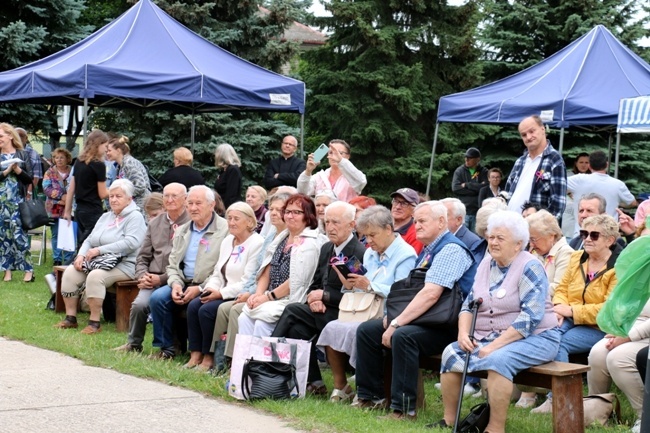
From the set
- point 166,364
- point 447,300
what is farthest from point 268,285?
point 447,300

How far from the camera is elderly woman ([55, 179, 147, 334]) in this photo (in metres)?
9.40

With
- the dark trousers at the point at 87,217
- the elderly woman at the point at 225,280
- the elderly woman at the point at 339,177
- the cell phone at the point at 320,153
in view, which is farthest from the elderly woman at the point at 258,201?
the dark trousers at the point at 87,217

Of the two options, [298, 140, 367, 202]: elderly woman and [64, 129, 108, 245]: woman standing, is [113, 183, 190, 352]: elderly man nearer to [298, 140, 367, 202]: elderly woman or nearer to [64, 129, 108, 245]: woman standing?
[298, 140, 367, 202]: elderly woman

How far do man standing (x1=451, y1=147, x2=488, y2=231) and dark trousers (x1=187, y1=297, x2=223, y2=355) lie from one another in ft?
28.7

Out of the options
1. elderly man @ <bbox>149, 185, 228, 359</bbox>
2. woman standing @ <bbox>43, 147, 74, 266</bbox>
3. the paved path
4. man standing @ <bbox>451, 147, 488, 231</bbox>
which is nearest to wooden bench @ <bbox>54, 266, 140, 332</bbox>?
elderly man @ <bbox>149, 185, 228, 359</bbox>

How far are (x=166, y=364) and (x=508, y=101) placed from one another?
21.0ft

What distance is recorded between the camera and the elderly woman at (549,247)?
693cm

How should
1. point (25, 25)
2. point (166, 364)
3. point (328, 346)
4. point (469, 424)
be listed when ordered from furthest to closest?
point (25, 25)
point (166, 364)
point (328, 346)
point (469, 424)

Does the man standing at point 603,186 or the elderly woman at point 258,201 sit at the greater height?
the man standing at point 603,186

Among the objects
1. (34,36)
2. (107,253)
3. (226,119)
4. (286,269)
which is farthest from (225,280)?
(34,36)

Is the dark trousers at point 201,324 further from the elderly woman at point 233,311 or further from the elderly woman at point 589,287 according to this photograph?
Answer: the elderly woman at point 589,287

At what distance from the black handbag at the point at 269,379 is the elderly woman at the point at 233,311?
3.02ft

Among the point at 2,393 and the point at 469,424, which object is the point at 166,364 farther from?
the point at 469,424

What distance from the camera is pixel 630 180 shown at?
22.5 metres
